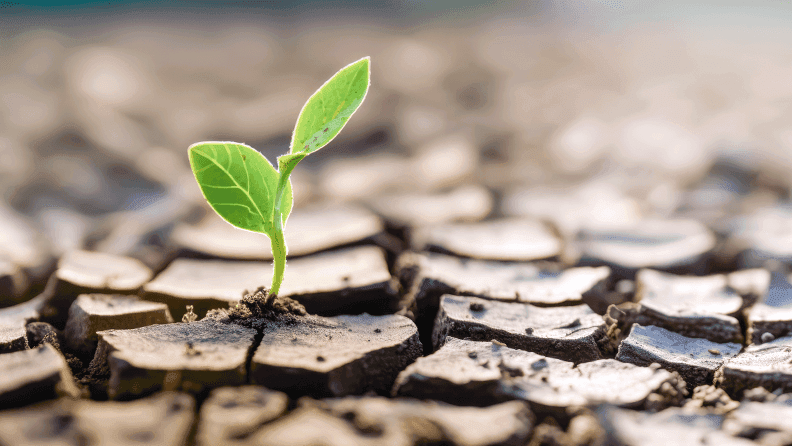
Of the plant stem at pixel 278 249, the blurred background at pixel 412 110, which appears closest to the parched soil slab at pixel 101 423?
the plant stem at pixel 278 249

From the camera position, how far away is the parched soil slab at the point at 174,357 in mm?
750

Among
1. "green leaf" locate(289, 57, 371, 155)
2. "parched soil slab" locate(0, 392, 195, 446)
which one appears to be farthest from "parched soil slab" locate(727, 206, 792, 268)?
"parched soil slab" locate(0, 392, 195, 446)

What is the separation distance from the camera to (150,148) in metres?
2.37

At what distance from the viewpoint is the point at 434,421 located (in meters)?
0.70

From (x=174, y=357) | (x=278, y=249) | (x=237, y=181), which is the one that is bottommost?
(x=174, y=357)

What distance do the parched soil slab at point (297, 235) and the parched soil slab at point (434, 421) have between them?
0.74m

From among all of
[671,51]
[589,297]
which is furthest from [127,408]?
[671,51]

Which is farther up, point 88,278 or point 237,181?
point 237,181

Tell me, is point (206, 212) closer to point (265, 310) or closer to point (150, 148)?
point (150, 148)

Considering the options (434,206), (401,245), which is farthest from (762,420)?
(434,206)

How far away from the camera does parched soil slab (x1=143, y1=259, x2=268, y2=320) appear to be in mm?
1134

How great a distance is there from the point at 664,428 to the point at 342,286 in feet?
2.16

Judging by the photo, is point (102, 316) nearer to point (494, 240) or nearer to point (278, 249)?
point (278, 249)

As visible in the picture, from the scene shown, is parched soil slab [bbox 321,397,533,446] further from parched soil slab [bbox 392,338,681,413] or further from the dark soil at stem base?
the dark soil at stem base
